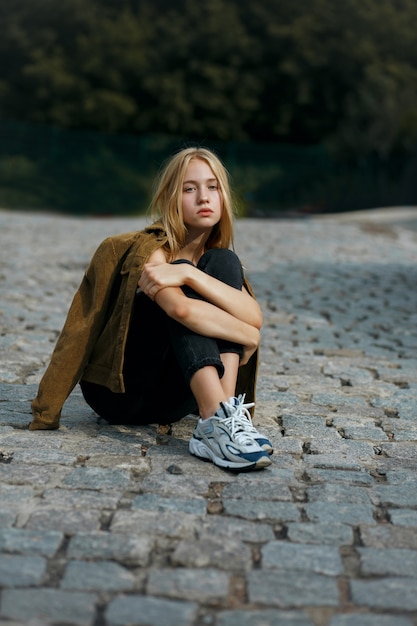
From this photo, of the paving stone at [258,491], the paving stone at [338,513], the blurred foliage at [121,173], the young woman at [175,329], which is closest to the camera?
the paving stone at [338,513]

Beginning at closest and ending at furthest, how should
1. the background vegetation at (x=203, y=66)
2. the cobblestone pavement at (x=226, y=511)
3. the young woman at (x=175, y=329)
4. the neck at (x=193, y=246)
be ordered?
the cobblestone pavement at (x=226, y=511)
the young woman at (x=175, y=329)
the neck at (x=193, y=246)
the background vegetation at (x=203, y=66)

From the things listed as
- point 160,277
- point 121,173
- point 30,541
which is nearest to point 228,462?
point 160,277

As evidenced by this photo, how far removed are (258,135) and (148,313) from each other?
131ft

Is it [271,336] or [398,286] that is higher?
[398,286]

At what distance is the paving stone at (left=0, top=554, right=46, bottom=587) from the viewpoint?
2537mm

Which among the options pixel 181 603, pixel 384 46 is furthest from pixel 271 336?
pixel 384 46

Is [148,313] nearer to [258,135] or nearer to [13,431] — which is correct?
[13,431]

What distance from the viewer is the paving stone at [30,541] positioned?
9.04ft

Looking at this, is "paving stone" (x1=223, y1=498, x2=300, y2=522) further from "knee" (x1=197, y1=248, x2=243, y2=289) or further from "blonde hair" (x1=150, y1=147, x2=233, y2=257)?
"blonde hair" (x1=150, y1=147, x2=233, y2=257)

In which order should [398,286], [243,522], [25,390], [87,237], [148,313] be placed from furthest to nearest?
[87,237], [398,286], [25,390], [148,313], [243,522]

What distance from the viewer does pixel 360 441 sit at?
13.7 ft

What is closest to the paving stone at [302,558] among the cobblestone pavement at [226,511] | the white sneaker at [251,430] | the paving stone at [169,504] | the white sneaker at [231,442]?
the cobblestone pavement at [226,511]

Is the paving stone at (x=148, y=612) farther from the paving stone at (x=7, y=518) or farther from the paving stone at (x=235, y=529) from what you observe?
the paving stone at (x=7, y=518)

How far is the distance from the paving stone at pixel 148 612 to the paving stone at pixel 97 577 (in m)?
0.08
